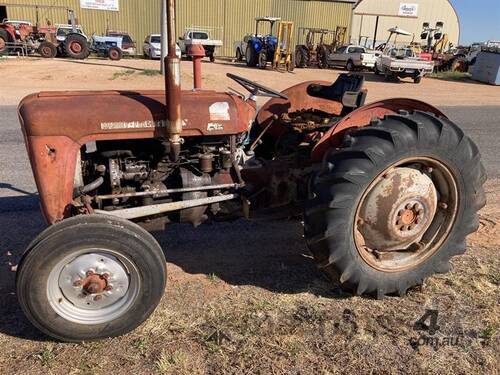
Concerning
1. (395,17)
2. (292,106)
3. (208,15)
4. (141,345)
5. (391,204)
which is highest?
(395,17)

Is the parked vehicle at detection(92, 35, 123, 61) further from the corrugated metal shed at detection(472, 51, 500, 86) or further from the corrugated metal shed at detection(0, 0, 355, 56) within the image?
the corrugated metal shed at detection(472, 51, 500, 86)

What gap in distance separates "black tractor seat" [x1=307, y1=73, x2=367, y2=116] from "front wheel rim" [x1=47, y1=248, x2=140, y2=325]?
2261 mm

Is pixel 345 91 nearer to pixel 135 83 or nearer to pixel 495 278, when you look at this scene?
pixel 495 278

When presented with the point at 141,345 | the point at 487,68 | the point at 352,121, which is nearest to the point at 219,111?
the point at 352,121

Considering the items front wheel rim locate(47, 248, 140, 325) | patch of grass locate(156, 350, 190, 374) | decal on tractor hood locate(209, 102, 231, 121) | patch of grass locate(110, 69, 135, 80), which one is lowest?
patch of grass locate(110, 69, 135, 80)

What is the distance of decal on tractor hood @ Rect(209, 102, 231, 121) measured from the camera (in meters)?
3.29

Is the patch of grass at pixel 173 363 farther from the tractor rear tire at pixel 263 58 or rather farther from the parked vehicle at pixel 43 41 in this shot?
the parked vehicle at pixel 43 41

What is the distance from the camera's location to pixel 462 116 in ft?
39.6

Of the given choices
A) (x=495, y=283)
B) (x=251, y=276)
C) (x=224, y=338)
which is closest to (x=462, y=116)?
Answer: (x=495, y=283)

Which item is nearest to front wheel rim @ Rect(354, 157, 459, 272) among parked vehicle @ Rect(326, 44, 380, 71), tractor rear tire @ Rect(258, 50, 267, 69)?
tractor rear tire @ Rect(258, 50, 267, 69)

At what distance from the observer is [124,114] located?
3.07m

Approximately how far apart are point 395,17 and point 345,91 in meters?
46.9

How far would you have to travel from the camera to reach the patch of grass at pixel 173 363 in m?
2.56

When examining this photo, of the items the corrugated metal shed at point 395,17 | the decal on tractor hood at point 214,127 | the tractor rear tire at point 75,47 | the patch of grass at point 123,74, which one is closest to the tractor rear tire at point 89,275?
the decal on tractor hood at point 214,127
